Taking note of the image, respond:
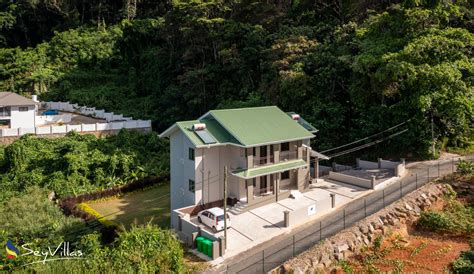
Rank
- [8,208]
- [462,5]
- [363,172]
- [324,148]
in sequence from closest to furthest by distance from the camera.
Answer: [8,208] < [363,172] < [324,148] < [462,5]

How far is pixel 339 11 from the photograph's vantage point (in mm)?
48469

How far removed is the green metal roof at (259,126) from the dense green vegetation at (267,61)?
8398 mm

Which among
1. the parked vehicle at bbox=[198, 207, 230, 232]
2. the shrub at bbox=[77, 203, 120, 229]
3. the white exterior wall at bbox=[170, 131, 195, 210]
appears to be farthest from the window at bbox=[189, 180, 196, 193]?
the shrub at bbox=[77, 203, 120, 229]

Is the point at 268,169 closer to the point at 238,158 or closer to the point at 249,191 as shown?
the point at 249,191

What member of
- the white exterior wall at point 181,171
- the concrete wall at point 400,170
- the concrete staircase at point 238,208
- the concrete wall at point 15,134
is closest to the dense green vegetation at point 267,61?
the concrete wall at point 400,170

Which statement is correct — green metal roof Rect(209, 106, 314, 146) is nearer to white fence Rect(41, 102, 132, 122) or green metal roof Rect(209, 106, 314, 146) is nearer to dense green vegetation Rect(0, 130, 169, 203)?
dense green vegetation Rect(0, 130, 169, 203)

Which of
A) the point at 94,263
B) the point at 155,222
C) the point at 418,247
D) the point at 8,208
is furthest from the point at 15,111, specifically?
the point at 418,247

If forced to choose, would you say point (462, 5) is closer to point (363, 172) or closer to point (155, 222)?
point (363, 172)

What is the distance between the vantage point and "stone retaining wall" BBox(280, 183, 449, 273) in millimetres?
19406

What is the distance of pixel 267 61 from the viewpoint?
1714 inches

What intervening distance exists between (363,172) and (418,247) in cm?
1185

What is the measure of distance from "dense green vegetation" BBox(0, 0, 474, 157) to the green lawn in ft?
48.5

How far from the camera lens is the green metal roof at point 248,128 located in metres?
26.2

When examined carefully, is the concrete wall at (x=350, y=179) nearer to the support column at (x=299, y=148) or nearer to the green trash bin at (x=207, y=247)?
the support column at (x=299, y=148)
